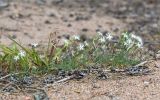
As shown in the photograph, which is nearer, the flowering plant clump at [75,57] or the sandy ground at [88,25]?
the sandy ground at [88,25]

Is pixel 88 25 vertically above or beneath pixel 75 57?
above

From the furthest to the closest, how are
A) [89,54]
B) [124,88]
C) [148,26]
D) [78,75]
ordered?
[148,26] → [89,54] → [78,75] → [124,88]

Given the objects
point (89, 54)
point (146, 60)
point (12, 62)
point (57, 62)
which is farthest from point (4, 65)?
point (146, 60)

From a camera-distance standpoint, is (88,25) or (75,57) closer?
(75,57)

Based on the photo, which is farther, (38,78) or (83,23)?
(83,23)

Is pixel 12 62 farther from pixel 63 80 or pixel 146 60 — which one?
pixel 146 60
